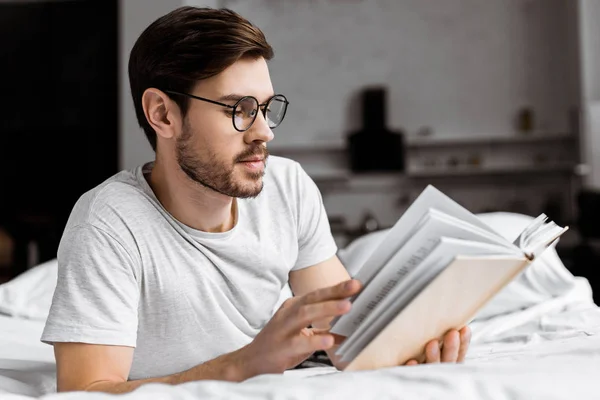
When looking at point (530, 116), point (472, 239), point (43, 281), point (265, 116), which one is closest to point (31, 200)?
point (43, 281)

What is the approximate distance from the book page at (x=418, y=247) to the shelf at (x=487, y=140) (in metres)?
5.54

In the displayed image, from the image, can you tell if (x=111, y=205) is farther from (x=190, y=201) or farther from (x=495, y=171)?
(x=495, y=171)

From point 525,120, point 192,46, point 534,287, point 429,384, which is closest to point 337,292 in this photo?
point 429,384

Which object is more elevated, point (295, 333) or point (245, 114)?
point (245, 114)

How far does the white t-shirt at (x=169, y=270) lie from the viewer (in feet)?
3.78

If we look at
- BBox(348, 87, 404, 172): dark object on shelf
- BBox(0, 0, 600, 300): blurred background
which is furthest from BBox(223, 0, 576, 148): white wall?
BBox(348, 87, 404, 172): dark object on shelf

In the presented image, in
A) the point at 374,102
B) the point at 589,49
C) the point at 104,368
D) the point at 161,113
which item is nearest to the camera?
the point at 104,368

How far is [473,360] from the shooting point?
4.21 feet

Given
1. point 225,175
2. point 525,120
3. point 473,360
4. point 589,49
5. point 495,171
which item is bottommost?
point 473,360

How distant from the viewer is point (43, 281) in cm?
216

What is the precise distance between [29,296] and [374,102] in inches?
188

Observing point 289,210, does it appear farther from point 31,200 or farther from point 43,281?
point 31,200

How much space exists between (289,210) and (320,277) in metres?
0.17

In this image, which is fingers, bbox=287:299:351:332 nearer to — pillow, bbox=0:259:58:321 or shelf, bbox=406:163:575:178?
pillow, bbox=0:259:58:321
